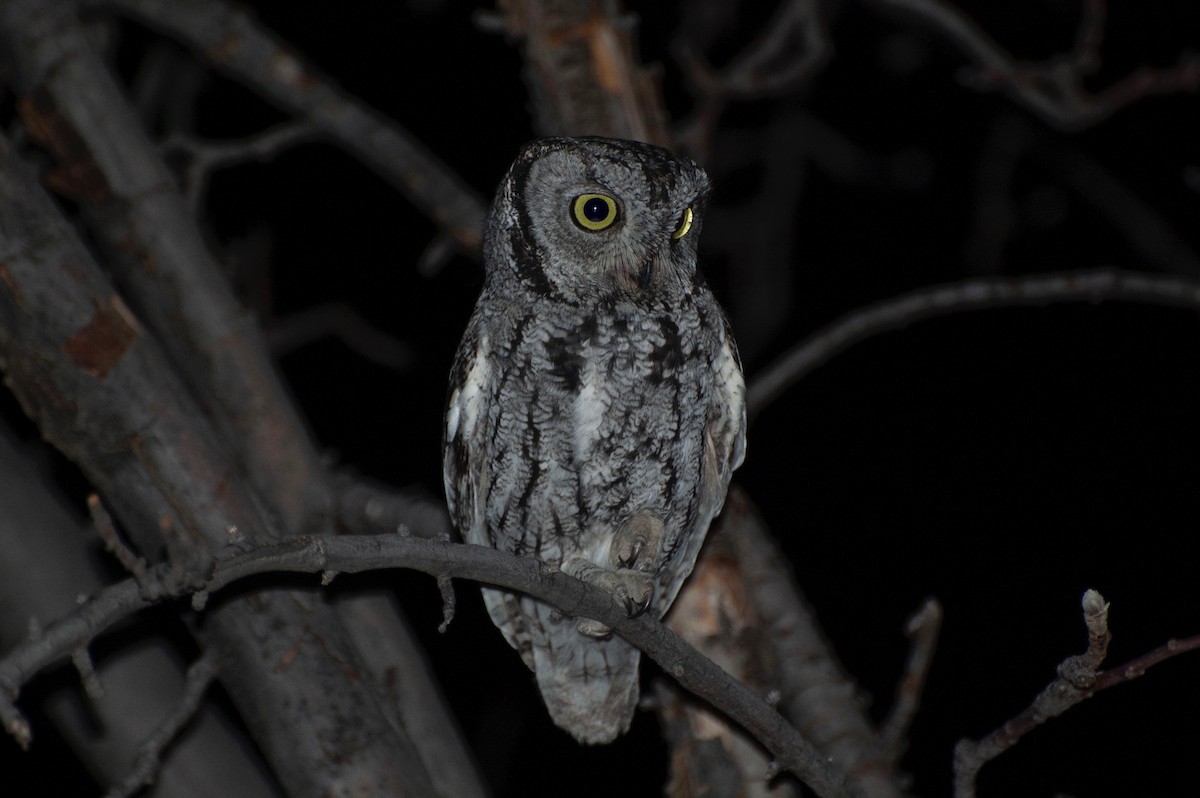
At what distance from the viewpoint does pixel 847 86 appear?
5.14 metres

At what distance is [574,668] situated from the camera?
253 cm

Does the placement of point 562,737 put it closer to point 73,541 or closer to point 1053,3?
point 73,541

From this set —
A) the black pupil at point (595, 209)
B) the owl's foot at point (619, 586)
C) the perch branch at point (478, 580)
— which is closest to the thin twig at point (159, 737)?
the perch branch at point (478, 580)

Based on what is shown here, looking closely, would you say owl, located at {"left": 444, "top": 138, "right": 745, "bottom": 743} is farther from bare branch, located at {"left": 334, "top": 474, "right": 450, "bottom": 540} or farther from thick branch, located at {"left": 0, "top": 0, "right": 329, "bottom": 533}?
thick branch, located at {"left": 0, "top": 0, "right": 329, "bottom": 533}

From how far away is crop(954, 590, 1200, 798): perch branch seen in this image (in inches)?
55.4

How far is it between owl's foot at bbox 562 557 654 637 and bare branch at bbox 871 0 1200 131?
1759 mm

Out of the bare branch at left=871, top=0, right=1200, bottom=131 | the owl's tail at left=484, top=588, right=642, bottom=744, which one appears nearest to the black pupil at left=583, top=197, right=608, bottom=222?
the owl's tail at left=484, top=588, right=642, bottom=744

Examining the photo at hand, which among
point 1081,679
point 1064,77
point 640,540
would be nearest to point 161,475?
point 640,540

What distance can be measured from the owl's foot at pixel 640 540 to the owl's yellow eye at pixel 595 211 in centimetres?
61

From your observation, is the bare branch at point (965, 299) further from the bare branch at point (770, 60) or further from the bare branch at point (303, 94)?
the bare branch at point (303, 94)

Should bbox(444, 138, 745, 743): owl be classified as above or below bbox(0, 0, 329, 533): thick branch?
below

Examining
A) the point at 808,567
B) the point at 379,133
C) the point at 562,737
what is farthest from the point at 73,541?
the point at 808,567

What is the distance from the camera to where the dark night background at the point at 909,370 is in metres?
4.50

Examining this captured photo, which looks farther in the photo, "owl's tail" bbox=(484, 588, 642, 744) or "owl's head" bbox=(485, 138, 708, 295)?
"owl's tail" bbox=(484, 588, 642, 744)
